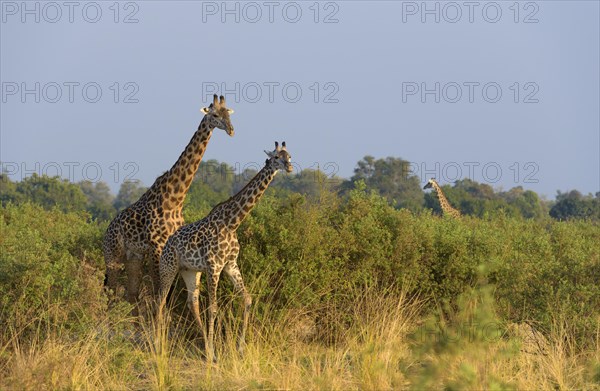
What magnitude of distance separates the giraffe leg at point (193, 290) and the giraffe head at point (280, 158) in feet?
5.14

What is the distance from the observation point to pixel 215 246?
1026cm

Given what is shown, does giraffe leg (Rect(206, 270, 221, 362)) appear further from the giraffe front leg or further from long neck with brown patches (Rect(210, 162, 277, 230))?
long neck with brown patches (Rect(210, 162, 277, 230))

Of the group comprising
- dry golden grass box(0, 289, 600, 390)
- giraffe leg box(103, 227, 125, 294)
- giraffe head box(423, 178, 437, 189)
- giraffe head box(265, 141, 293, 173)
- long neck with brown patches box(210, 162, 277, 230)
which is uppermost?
giraffe head box(423, 178, 437, 189)

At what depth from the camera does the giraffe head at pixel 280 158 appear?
10125 millimetres

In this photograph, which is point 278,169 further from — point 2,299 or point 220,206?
point 2,299

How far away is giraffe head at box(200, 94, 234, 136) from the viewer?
35.4ft

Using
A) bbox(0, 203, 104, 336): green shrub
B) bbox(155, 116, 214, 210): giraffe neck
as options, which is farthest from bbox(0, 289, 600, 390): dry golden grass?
bbox(155, 116, 214, 210): giraffe neck

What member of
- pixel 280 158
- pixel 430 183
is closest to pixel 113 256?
pixel 280 158

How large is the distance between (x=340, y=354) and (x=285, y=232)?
227 cm

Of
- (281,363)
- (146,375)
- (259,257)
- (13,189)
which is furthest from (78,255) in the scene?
(13,189)

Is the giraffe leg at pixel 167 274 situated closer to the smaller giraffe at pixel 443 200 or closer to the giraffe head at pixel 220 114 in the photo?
the giraffe head at pixel 220 114

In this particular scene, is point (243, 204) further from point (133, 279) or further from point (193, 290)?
point (133, 279)

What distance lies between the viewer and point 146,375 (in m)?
9.51

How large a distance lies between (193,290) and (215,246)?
68 centimetres
